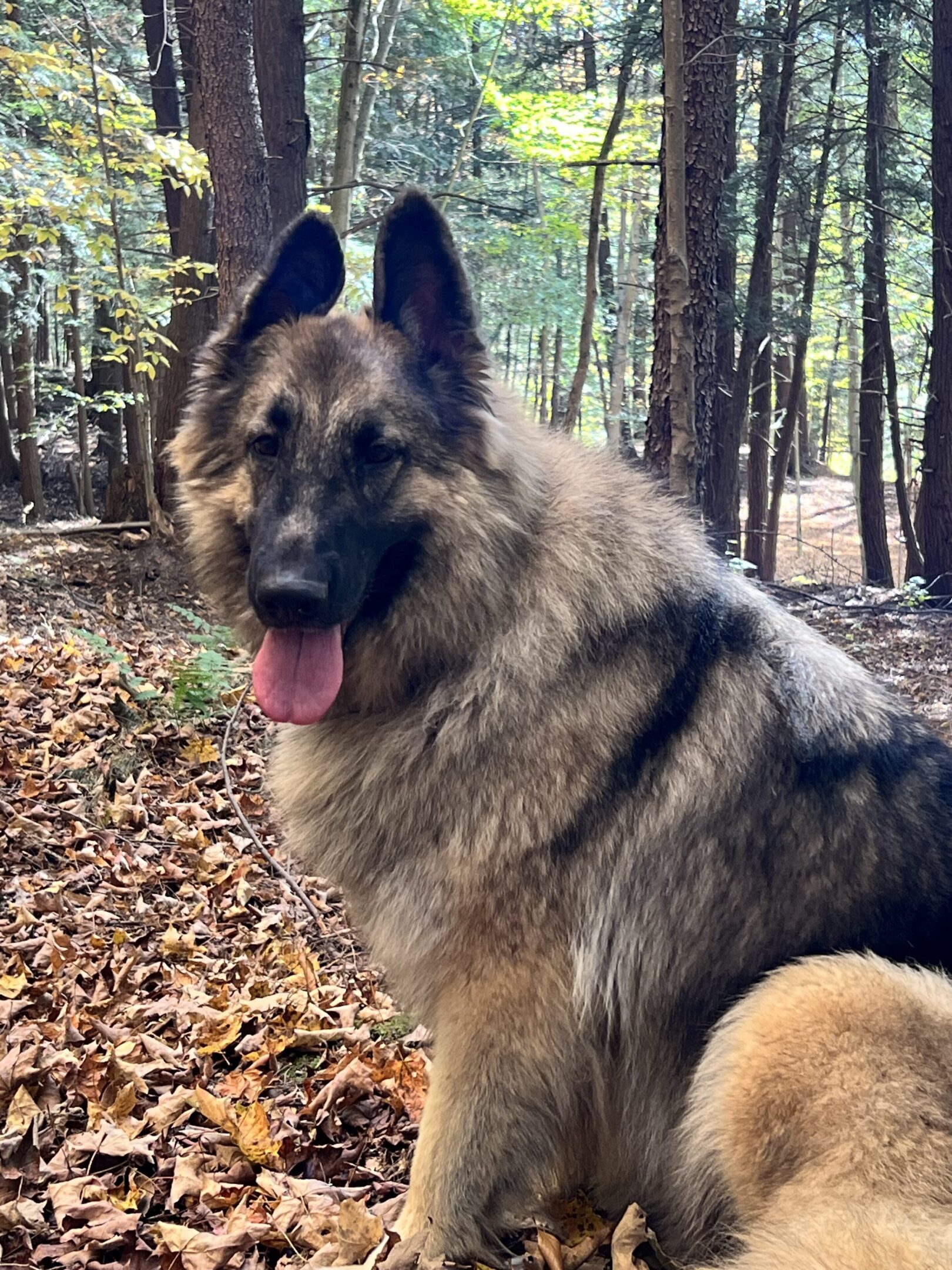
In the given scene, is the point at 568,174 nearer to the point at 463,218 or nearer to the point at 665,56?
the point at 463,218

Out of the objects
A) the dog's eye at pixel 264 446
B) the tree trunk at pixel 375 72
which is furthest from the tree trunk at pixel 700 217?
the tree trunk at pixel 375 72

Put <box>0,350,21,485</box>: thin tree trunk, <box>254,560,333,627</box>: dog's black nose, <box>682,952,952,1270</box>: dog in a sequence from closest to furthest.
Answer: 1. <box>682,952,952,1270</box>: dog
2. <box>254,560,333,627</box>: dog's black nose
3. <box>0,350,21,485</box>: thin tree trunk

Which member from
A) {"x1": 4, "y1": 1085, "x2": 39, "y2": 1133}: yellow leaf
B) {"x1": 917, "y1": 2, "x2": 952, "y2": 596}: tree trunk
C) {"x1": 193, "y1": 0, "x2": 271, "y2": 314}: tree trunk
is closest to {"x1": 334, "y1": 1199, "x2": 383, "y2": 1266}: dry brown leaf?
{"x1": 4, "y1": 1085, "x2": 39, "y2": 1133}: yellow leaf

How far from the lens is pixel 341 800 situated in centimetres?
280

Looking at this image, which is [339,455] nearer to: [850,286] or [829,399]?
[850,286]

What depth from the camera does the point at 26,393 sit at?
51.9 ft

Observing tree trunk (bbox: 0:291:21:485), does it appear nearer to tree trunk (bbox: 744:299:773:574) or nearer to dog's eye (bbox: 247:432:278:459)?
tree trunk (bbox: 744:299:773:574)

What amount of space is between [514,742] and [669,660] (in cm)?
48

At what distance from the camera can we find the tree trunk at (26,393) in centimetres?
1516

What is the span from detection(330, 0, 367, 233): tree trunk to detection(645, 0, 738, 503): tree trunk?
17.0ft

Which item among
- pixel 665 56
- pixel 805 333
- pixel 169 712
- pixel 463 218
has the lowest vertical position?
pixel 169 712

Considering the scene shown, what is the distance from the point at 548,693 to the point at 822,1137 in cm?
118

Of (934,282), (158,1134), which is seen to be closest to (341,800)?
(158,1134)

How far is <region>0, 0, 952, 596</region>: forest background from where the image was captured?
7082 millimetres
